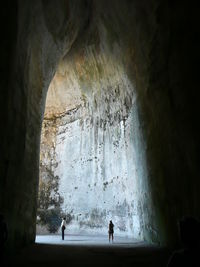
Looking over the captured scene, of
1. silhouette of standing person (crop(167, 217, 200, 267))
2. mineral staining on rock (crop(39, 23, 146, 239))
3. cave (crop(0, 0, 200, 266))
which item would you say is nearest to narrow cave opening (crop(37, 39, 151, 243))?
mineral staining on rock (crop(39, 23, 146, 239))

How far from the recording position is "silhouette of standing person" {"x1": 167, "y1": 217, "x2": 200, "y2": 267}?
1754mm

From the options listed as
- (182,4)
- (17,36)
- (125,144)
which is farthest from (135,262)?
(125,144)

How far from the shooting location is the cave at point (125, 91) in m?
5.81

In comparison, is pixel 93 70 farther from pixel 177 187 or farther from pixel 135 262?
pixel 135 262

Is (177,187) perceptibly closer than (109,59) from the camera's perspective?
Yes

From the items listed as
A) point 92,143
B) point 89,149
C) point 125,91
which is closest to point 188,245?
point 125,91

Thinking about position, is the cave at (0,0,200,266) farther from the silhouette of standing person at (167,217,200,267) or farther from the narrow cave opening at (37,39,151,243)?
the silhouette of standing person at (167,217,200,267)

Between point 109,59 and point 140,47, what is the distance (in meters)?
4.48

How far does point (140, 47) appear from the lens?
9.27 metres

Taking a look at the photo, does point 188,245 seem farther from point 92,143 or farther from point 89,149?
point 89,149

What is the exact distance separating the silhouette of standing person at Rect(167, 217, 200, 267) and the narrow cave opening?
9.82m

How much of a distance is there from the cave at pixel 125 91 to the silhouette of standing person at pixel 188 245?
140 inches

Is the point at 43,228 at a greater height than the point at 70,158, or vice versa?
the point at 70,158

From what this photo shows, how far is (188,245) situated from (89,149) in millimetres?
16753
